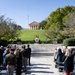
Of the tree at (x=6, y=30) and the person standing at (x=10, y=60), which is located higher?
the tree at (x=6, y=30)

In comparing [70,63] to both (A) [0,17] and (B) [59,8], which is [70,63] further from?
(B) [59,8]

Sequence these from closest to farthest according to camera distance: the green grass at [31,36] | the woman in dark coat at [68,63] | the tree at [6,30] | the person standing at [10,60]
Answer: the woman in dark coat at [68,63], the person standing at [10,60], the tree at [6,30], the green grass at [31,36]

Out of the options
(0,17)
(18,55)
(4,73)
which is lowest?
(4,73)

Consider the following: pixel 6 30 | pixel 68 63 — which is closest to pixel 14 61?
pixel 68 63

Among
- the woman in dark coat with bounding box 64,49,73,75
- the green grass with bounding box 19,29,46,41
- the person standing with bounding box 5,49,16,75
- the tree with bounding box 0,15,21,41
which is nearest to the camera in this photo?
the woman in dark coat with bounding box 64,49,73,75

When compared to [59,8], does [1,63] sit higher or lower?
lower

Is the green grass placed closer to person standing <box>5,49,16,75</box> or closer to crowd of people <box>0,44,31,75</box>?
crowd of people <box>0,44,31,75</box>

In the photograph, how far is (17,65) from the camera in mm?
16594

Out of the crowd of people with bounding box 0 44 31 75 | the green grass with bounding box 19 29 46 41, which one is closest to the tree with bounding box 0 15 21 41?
the green grass with bounding box 19 29 46 41

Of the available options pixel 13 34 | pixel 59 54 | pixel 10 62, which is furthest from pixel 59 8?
pixel 10 62

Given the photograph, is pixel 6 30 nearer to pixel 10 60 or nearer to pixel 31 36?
pixel 10 60

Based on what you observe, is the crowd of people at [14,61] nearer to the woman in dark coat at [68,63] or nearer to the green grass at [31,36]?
the woman in dark coat at [68,63]

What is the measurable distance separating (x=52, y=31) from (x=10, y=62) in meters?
65.9

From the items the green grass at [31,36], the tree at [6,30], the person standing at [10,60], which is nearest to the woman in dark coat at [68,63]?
the person standing at [10,60]
